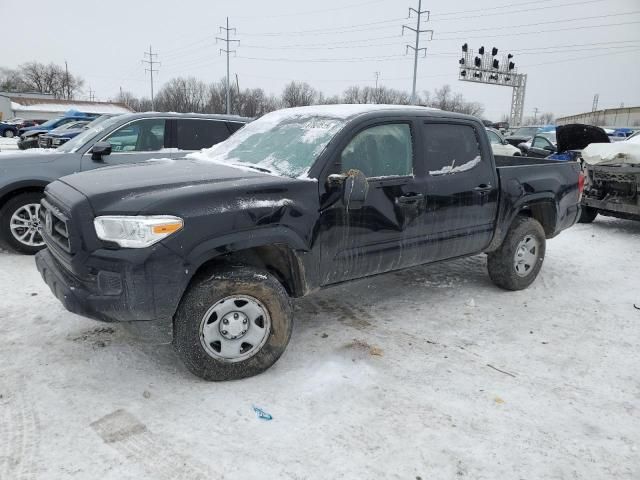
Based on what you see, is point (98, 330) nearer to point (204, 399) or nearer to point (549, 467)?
point (204, 399)

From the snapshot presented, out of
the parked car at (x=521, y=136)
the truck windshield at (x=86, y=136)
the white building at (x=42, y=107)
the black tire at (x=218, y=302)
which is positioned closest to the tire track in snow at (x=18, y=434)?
the black tire at (x=218, y=302)

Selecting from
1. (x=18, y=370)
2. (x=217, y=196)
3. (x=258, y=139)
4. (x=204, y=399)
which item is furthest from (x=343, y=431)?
(x=258, y=139)

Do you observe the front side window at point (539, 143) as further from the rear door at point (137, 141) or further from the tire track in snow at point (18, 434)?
the tire track in snow at point (18, 434)

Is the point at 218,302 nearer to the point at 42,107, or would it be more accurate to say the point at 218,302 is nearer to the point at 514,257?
the point at 514,257

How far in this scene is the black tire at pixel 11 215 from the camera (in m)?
5.72

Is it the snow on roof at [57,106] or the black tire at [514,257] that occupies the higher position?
the snow on roof at [57,106]

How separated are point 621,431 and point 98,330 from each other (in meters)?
3.74

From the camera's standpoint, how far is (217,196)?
120 inches

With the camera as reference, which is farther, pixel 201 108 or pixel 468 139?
pixel 201 108

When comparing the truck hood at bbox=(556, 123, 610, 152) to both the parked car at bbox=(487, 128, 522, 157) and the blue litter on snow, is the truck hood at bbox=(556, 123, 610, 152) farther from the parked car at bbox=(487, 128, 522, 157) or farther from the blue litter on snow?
the blue litter on snow

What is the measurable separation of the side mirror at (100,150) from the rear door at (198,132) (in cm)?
99

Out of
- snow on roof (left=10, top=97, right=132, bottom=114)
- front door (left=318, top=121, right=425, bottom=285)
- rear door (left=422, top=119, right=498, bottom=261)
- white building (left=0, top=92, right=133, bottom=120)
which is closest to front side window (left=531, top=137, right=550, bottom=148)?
rear door (left=422, top=119, right=498, bottom=261)

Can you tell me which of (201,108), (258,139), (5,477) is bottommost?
(5,477)

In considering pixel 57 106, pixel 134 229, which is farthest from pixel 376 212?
pixel 57 106
